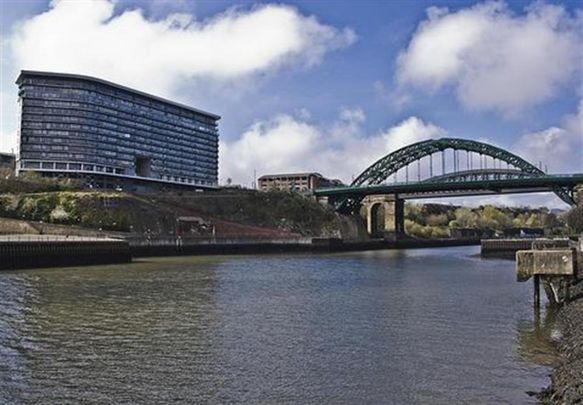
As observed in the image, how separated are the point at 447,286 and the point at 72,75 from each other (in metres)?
143

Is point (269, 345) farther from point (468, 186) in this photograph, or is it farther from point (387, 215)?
point (387, 215)

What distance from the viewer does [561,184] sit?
4892 inches

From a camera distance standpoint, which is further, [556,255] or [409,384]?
[556,255]

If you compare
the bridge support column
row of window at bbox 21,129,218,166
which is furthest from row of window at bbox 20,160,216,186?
the bridge support column

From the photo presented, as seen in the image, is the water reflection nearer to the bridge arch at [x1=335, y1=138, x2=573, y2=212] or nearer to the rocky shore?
the rocky shore

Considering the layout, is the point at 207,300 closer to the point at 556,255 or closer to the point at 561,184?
the point at 556,255

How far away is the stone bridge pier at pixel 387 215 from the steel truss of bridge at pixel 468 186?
27.4 feet

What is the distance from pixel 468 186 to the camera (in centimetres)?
13088

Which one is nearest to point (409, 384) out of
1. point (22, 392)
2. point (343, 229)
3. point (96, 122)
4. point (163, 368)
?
point (163, 368)

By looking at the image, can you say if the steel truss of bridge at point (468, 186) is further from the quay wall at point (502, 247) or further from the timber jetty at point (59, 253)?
the timber jetty at point (59, 253)

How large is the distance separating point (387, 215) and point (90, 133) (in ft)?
275

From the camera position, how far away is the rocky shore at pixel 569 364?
521 inches

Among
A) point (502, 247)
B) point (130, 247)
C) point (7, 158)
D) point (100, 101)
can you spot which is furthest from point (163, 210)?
point (7, 158)

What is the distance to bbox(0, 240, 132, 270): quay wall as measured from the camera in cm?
5966
